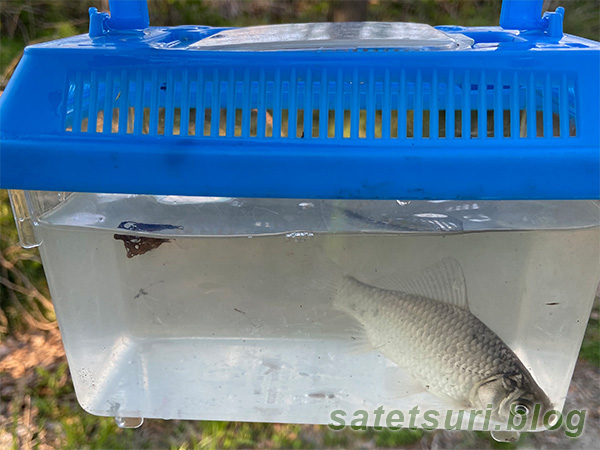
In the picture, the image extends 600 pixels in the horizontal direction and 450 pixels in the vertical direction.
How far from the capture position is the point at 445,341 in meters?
0.83

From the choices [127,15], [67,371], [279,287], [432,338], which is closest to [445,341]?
[432,338]

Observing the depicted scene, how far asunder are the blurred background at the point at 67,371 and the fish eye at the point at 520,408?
34 centimetres

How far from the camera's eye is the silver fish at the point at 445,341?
0.82m

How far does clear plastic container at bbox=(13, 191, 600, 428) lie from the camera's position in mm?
840

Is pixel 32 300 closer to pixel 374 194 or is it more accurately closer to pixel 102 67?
pixel 102 67

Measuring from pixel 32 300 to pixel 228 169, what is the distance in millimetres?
1197

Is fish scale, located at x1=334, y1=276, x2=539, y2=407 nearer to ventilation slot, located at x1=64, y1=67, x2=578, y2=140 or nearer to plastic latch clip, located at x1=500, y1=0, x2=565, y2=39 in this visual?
ventilation slot, located at x1=64, y1=67, x2=578, y2=140

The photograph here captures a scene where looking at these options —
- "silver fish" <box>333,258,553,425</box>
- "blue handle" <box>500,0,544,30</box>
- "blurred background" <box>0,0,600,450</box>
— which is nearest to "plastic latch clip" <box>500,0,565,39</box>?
"blue handle" <box>500,0,544,30</box>

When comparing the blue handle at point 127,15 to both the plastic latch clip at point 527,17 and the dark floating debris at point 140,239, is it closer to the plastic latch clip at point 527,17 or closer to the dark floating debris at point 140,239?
the dark floating debris at point 140,239

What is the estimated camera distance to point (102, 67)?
0.70m

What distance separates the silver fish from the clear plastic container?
0.02 m

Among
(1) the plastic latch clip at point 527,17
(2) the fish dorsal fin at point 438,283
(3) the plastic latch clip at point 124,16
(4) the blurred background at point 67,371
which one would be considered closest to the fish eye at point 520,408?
(2) the fish dorsal fin at point 438,283

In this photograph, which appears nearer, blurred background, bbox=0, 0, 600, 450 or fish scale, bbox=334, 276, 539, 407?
fish scale, bbox=334, 276, 539, 407

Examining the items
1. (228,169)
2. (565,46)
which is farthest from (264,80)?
(565,46)
